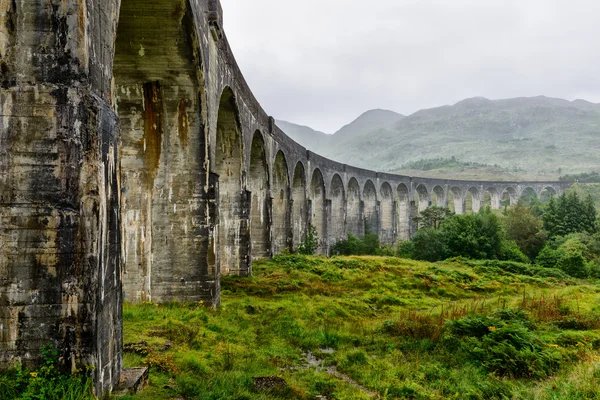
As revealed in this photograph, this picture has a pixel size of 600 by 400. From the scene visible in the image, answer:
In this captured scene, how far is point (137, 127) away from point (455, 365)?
8417 mm

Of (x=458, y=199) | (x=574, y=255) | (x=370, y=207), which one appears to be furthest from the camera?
(x=458, y=199)

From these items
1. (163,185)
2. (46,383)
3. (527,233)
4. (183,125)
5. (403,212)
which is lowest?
(527,233)

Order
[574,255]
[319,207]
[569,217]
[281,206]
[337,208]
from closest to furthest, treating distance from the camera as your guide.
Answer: [574,255] < [281,206] < [569,217] < [319,207] < [337,208]

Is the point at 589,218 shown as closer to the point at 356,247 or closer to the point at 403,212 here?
the point at 356,247

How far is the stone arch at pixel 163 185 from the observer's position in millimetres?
10336

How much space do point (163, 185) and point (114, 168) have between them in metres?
5.55

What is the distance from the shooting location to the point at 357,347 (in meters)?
9.43

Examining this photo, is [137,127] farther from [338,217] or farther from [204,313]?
[338,217]

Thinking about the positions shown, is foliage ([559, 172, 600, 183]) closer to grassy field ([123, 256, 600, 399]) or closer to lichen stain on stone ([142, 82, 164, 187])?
grassy field ([123, 256, 600, 399])

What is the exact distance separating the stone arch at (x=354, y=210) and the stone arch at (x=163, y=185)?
31.6 metres

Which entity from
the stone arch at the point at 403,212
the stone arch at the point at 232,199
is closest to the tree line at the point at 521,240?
the stone arch at the point at 232,199

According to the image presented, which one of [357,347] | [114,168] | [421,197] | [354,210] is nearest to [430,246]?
[354,210]

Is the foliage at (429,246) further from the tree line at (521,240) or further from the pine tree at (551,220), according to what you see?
the pine tree at (551,220)

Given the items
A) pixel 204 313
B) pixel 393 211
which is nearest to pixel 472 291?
pixel 204 313
